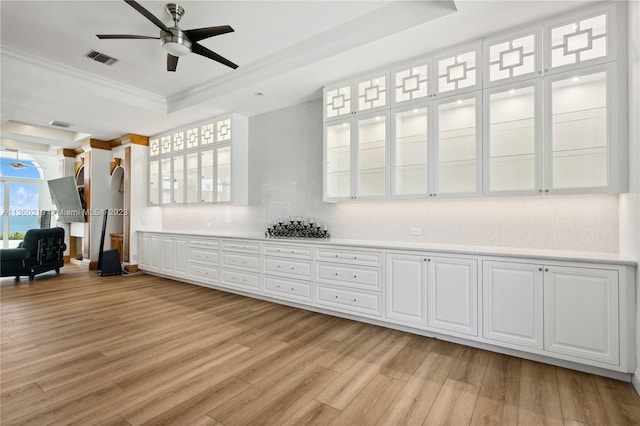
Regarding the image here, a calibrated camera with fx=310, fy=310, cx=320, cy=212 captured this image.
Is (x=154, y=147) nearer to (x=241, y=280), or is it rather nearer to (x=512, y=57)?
(x=241, y=280)

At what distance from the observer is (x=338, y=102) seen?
4.22 meters

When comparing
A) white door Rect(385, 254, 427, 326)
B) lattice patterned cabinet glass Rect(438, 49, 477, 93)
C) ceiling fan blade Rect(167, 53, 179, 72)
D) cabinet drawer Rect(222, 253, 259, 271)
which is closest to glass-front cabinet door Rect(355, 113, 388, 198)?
lattice patterned cabinet glass Rect(438, 49, 477, 93)

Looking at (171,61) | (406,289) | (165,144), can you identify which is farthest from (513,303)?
(165,144)

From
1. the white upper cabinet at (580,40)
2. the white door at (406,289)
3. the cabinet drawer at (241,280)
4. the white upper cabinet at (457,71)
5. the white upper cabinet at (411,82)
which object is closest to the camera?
the white upper cabinet at (580,40)

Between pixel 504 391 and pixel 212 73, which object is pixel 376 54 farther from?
pixel 504 391

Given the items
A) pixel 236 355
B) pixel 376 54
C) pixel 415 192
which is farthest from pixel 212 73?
pixel 236 355

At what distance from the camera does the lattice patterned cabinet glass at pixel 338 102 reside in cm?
413

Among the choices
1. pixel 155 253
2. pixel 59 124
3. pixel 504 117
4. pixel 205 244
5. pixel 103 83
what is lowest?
pixel 155 253

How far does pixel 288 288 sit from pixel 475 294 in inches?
96.1

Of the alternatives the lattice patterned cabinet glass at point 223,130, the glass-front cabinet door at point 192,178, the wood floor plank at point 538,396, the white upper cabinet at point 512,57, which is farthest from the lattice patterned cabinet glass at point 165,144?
the wood floor plank at point 538,396

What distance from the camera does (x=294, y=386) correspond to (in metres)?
2.38

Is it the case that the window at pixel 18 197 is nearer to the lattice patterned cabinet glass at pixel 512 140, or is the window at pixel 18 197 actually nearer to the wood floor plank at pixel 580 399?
the lattice patterned cabinet glass at pixel 512 140

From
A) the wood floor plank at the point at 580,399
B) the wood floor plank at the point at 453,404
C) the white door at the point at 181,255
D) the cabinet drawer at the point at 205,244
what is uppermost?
the cabinet drawer at the point at 205,244

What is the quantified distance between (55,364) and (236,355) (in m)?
1.57
